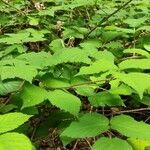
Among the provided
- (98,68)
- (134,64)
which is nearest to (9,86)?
(98,68)

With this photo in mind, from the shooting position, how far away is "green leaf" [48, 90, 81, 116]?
1382 mm

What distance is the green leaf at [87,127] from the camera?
1.26 metres

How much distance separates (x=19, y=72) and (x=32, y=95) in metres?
0.12

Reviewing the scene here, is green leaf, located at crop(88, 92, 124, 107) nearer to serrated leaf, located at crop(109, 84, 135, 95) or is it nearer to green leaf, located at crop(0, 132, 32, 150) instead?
serrated leaf, located at crop(109, 84, 135, 95)

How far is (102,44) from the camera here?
8.07ft

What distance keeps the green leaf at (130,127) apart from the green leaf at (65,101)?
0.54ft

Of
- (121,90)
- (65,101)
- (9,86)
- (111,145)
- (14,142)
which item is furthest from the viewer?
(9,86)

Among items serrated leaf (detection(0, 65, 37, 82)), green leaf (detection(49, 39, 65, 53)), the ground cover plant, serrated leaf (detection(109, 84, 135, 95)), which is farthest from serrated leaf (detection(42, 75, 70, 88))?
green leaf (detection(49, 39, 65, 53))

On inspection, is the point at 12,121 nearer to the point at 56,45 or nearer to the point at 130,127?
the point at 130,127

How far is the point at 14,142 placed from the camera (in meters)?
1.04

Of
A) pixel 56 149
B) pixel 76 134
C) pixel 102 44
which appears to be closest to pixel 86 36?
pixel 102 44

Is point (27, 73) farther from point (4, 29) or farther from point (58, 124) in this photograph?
point (4, 29)

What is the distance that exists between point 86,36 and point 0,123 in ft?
5.40

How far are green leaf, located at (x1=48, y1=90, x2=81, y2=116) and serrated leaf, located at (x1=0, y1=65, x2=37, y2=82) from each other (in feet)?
0.39
